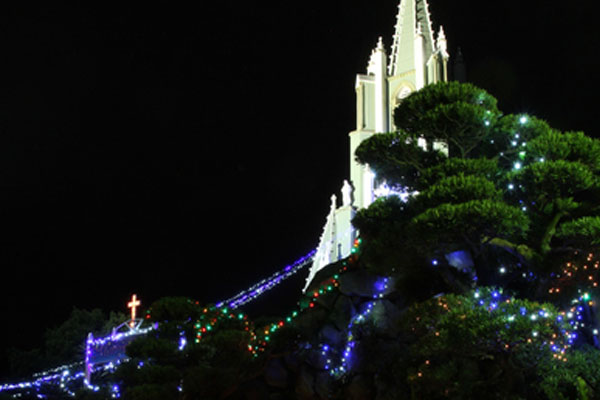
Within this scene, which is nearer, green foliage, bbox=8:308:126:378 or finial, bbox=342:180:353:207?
finial, bbox=342:180:353:207

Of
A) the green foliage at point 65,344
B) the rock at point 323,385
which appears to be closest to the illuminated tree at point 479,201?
the rock at point 323,385

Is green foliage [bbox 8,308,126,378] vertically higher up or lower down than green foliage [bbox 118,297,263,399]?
higher up

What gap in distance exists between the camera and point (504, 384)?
12.5m

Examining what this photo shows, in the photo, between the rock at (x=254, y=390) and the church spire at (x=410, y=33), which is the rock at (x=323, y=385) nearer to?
the rock at (x=254, y=390)

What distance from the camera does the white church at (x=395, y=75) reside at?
29.1m

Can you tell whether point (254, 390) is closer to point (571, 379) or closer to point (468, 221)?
point (468, 221)

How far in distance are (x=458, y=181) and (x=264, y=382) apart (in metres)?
7.69

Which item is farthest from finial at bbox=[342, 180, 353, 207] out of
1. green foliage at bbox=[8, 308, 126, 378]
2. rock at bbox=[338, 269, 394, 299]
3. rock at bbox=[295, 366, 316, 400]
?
green foliage at bbox=[8, 308, 126, 378]

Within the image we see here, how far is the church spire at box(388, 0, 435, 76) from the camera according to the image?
3052 cm

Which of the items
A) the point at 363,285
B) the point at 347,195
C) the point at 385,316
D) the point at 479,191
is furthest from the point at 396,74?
the point at 479,191

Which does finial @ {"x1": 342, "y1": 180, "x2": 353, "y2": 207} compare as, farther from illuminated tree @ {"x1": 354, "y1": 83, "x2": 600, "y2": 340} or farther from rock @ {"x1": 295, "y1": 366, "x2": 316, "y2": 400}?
rock @ {"x1": 295, "y1": 366, "x2": 316, "y2": 400}

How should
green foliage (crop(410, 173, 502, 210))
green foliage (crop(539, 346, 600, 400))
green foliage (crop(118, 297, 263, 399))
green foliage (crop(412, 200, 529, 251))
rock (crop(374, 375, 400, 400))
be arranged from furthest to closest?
green foliage (crop(118, 297, 263, 399)), rock (crop(374, 375, 400, 400)), green foliage (crop(410, 173, 502, 210)), green foliage (crop(412, 200, 529, 251)), green foliage (crop(539, 346, 600, 400))

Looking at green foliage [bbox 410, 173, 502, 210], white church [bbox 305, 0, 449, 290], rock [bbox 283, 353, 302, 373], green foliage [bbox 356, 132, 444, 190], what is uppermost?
white church [bbox 305, 0, 449, 290]

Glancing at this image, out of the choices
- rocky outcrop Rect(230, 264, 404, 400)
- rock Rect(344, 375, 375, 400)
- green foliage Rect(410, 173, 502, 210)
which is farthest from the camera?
rocky outcrop Rect(230, 264, 404, 400)
